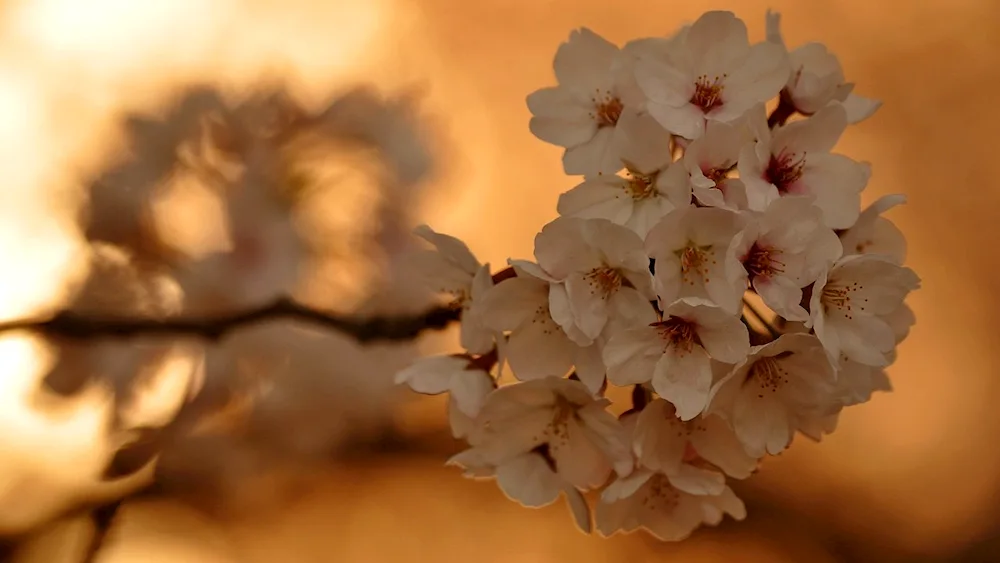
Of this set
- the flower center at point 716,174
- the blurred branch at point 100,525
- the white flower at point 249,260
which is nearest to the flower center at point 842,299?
the flower center at point 716,174

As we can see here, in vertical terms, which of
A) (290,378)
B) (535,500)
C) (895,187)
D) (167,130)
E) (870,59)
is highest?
(870,59)

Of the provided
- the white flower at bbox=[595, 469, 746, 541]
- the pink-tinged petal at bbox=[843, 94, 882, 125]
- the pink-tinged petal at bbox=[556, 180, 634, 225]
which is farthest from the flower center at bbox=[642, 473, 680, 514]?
the pink-tinged petal at bbox=[843, 94, 882, 125]

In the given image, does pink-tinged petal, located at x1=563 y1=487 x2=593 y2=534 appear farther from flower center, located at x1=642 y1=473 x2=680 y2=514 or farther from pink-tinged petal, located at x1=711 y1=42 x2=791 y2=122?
pink-tinged petal, located at x1=711 y1=42 x2=791 y2=122

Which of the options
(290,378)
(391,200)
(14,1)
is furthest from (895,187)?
(14,1)

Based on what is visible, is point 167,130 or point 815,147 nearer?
point 815,147

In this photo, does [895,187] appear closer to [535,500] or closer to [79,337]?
[535,500]
